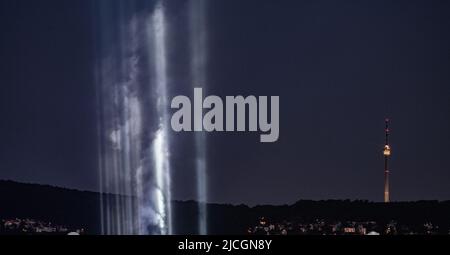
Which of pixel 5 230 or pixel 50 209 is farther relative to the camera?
pixel 5 230

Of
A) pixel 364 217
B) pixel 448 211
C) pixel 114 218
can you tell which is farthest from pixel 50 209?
pixel 448 211
